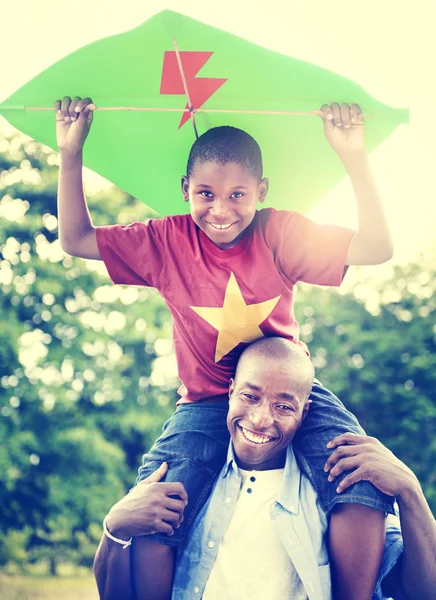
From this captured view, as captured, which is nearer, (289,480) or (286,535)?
(286,535)

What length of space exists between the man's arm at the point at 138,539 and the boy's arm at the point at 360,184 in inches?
47.5

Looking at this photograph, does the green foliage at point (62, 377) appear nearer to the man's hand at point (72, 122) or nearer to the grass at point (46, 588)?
the grass at point (46, 588)

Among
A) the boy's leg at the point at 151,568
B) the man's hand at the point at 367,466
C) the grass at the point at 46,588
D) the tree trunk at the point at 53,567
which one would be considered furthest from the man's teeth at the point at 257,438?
the tree trunk at the point at 53,567

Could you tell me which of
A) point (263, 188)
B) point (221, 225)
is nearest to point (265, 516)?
point (221, 225)

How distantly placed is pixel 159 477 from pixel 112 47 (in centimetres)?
173

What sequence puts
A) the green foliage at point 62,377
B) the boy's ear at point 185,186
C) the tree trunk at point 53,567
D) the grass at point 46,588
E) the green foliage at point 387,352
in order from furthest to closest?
the tree trunk at point 53,567
the green foliage at point 387,352
the green foliage at point 62,377
the grass at point 46,588
the boy's ear at point 185,186

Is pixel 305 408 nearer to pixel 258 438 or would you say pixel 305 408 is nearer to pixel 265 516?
pixel 258 438

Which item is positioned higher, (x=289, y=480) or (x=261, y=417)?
(x=261, y=417)

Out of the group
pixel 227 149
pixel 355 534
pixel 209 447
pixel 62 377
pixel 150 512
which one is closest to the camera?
pixel 355 534

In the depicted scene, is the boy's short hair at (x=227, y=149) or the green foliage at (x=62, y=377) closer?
the boy's short hair at (x=227, y=149)

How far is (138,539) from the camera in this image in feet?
9.75

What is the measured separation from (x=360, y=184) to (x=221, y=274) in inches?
25.8

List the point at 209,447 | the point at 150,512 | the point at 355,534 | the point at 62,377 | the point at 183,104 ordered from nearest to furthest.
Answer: the point at 355,534, the point at 150,512, the point at 209,447, the point at 183,104, the point at 62,377

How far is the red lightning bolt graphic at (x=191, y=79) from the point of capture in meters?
3.06
